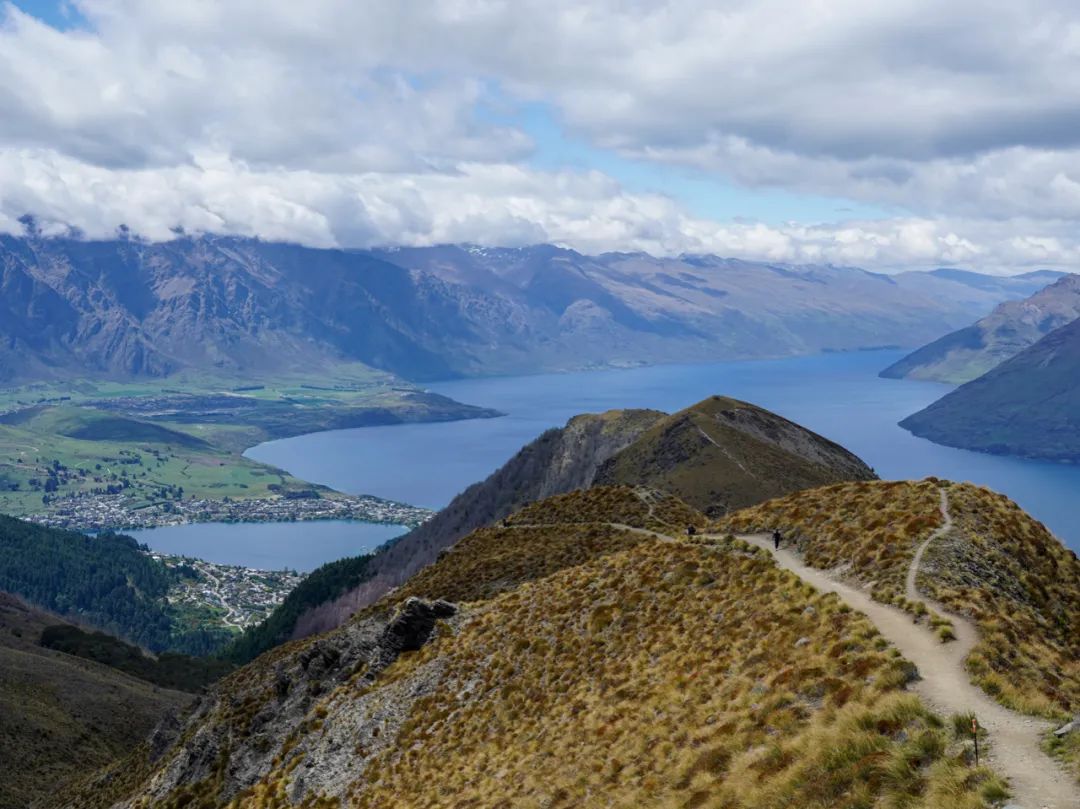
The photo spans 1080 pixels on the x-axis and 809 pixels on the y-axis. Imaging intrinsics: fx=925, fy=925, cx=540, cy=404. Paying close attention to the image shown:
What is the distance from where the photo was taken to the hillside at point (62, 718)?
76.8 metres

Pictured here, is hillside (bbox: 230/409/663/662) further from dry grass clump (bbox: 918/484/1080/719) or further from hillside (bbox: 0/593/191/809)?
dry grass clump (bbox: 918/484/1080/719)

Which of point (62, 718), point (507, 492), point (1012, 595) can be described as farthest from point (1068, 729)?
point (507, 492)

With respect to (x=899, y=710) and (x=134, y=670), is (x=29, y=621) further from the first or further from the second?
(x=899, y=710)

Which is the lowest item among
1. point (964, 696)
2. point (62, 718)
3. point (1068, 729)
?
point (62, 718)

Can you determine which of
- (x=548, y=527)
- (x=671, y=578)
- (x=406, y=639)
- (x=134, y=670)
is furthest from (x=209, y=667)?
(x=671, y=578)

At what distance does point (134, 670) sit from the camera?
148875mm

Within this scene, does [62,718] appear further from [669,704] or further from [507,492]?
[507,492]

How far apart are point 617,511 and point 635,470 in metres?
66.2

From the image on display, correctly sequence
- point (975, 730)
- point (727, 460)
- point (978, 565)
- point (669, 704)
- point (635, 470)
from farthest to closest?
point (635, 470)
point (727, 460)
point (978, 565)
point (669, 704)
point (975, 730)

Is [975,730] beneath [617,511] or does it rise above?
above

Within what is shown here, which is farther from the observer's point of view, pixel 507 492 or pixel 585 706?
pixel 507 492

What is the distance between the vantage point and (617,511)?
7269 centimetres

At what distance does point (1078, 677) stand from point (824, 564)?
12.8 m

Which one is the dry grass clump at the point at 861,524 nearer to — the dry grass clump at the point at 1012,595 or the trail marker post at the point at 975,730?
the dry grass clump at the point at 1012,595
